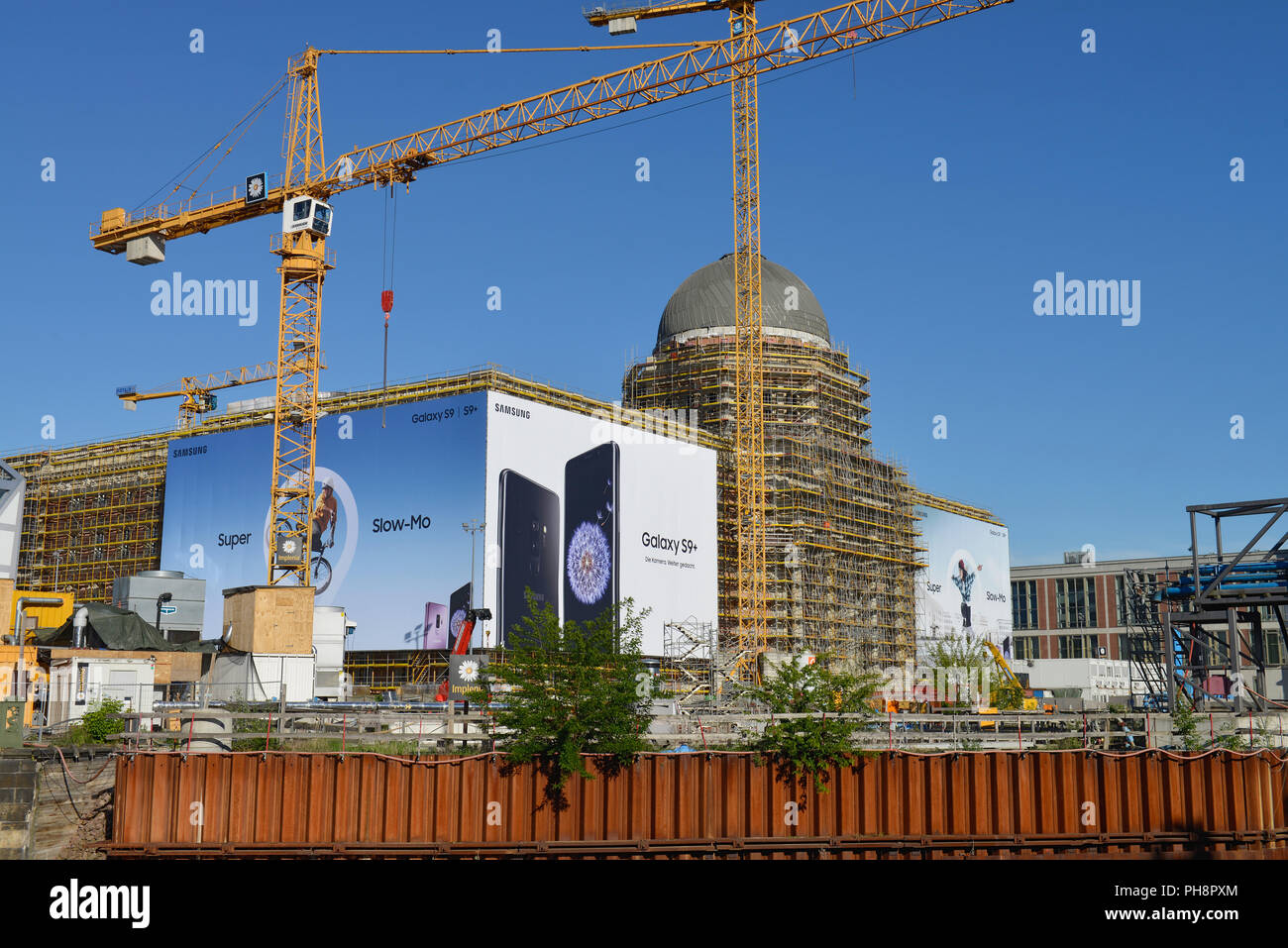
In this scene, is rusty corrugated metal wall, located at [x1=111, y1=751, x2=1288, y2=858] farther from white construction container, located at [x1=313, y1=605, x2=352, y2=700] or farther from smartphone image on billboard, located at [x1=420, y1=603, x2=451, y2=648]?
smartphone image on billboard, located at [x1=420, y1=603, x2=451, y2=648]

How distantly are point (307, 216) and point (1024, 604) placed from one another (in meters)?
93.0

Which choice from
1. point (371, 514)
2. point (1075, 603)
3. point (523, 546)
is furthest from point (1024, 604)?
point (371, 514)

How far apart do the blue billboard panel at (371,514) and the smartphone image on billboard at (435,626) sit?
84 millimetres

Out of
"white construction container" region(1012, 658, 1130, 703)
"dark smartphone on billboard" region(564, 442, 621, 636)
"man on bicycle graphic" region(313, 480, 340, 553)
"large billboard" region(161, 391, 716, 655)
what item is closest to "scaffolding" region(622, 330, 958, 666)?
"large billboard" region(161, 391, 716, 655)

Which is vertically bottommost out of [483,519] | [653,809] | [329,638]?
[653,809]

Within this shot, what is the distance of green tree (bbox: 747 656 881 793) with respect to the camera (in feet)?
85.9

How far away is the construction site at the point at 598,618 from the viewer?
26094mm

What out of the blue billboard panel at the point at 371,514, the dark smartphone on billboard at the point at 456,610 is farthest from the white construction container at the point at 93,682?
the blue billboard panel at the point at 371,514

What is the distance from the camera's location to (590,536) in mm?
78062

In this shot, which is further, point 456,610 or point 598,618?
point 456,610

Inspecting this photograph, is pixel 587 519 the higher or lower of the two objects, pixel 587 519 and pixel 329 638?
the higher

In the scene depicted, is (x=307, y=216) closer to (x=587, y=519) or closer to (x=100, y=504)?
(x=587, y=519)

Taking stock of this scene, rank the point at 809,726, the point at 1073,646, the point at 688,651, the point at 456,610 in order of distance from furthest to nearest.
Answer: the point at 1073,646
the point at 688,651
the point at 456,610
the point at 809,726
